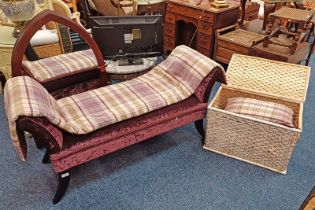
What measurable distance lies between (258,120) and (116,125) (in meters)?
0.89

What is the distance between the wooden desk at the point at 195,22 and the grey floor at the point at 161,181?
1292 mm

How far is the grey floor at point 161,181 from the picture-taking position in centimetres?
174

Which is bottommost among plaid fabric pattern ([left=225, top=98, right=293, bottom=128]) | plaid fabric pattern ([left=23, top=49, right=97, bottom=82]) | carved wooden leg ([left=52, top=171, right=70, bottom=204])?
carved wooden leg ([left=52, top=171, right=70, bottom=204])

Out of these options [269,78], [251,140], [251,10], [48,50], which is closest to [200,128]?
[251,140]

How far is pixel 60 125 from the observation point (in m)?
1.54

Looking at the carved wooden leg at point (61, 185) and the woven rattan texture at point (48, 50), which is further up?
the woven rattan texture at point (48, 50)

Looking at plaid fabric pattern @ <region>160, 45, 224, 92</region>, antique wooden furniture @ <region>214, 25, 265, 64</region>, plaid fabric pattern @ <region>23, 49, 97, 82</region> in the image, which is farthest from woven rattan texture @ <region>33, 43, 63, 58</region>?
antique wooden furniture @ <region>214, 25, 265, 64</region>

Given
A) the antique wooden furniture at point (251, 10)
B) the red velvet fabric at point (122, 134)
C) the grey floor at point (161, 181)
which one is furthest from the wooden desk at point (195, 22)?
the grey floor at point (161, 181)

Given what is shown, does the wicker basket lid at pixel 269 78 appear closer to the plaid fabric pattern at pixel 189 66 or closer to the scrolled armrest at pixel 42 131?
the plaid fabric pattern at pixel 189 66

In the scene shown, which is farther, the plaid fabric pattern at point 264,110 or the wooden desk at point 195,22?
the wooden desk at point 195,22

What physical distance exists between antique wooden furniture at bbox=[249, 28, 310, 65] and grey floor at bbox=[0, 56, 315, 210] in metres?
0.76

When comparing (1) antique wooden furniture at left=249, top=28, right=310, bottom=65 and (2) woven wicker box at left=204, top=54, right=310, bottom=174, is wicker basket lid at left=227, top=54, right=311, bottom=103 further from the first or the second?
(1) antique wooden furniture at left=249, top=28, right=310, bottom=65

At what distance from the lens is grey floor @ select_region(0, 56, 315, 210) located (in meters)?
1.74

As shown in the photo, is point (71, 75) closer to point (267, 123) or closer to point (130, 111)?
point (130, 111)
